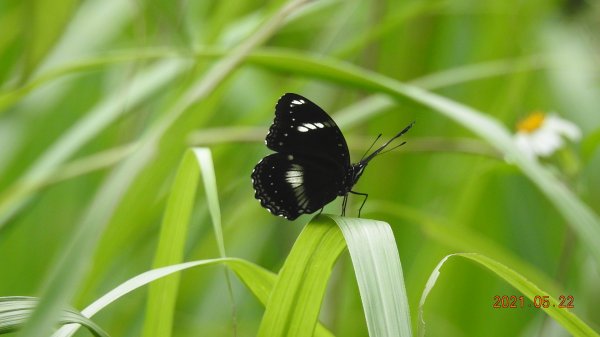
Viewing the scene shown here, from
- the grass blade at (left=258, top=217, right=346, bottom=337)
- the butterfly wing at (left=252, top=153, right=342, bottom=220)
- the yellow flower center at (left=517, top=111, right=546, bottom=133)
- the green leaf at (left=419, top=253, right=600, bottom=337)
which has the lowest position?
the green leaf at (left=419, top=253, right=600, bottom=337)

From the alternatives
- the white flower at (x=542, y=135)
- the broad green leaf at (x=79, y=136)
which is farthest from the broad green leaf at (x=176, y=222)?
the white flower at (x=542, y=135)

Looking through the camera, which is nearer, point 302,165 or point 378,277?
point 378,277

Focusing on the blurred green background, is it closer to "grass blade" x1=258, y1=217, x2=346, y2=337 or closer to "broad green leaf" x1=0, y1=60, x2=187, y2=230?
"broad green leaf" x1=0, y1=60, x2=187, y2=230

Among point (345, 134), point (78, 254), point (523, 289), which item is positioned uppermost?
point (345, 134)

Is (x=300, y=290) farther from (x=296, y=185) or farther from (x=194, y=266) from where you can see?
(x=296, y=185)

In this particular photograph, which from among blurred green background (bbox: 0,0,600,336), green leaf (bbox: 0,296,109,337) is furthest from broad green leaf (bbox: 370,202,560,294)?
green leaf (bbox: 0,296,109,337)

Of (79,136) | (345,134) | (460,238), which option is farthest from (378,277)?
(345,134)

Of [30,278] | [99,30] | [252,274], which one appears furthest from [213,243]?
[252,274]
